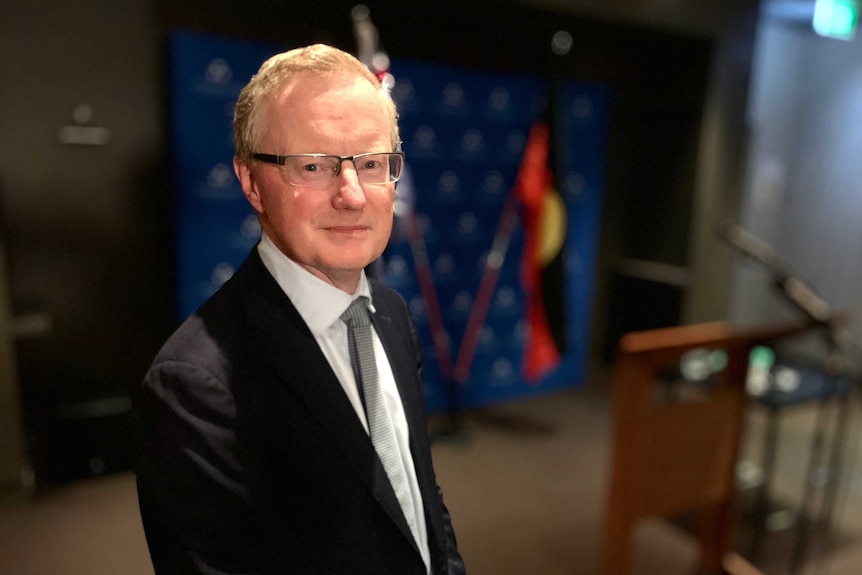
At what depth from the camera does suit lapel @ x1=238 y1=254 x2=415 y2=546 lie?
0.79m

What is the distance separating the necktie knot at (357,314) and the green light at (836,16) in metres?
4.42

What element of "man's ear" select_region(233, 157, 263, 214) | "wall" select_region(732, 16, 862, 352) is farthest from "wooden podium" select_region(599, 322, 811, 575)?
"wall" select_region(732, 16, 862, 352)

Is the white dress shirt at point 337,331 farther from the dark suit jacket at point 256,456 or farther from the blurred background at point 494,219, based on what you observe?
the blurred background at point 494,219

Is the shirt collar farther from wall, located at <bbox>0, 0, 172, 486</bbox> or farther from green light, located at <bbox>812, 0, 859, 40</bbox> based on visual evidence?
green light, located at <bbox>812, 0, 859, 40</bbox>

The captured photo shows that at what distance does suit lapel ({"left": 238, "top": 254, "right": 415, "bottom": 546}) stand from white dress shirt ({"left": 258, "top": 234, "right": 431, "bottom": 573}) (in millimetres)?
16

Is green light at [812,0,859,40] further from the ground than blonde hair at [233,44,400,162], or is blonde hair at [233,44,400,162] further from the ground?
green light at [812,0,859,40]

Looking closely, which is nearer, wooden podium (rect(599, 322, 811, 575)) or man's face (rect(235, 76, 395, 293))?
man's face (rect(235, 76, 395, 293))

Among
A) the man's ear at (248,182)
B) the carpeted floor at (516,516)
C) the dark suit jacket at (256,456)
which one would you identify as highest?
the man's ear at (248,182)

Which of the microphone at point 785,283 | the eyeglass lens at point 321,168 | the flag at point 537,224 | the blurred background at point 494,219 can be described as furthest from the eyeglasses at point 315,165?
the flag at point 537,224

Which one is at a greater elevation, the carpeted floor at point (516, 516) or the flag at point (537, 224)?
the flag at point (537, 224)

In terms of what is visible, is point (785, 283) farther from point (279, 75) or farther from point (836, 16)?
point (836, 16)

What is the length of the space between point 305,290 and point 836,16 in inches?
180

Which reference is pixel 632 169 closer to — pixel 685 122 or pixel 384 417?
pixel 685 122

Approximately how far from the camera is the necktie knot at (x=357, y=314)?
88cm
